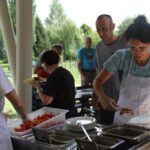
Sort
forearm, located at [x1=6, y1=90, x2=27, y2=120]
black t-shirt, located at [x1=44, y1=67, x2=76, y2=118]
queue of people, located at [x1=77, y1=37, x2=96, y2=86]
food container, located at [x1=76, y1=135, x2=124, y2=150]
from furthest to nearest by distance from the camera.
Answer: queue of people, located at [x1=77, y1=37, x2=96, y2=86] < black t-shirt, located at [x1=44, y1=67, x2=76, y2=118] < forearm, located at [x1=6, y1=90, x2=27, y2=120] < food container, located at [x1=76, y1=135, x2=124, y2=150]

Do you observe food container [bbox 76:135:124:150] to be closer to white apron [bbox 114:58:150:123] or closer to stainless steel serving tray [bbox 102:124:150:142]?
stainless steel serving tray [bbox 102:124:150:142]

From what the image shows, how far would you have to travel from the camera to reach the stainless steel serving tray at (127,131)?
148cm

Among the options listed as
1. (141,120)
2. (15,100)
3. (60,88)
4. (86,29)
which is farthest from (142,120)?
(86,29)

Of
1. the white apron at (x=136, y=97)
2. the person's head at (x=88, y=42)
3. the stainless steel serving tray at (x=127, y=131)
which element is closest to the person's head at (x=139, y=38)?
the white apron at (x=136, y=97)

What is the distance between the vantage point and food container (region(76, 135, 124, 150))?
1.29 m

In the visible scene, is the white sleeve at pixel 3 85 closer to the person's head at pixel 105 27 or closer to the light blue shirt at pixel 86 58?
the person's head at pixel 105 27

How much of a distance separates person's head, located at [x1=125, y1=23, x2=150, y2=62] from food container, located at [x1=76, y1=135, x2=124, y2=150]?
1.87 ft

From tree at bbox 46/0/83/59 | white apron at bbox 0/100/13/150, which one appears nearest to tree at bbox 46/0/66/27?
tree at bbox 46/0/83/59

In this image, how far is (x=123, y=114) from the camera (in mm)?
1858

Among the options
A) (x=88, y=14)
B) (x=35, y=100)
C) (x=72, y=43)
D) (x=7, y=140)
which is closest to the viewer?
(x=7, y=140)

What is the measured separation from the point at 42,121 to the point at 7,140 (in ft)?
0.76

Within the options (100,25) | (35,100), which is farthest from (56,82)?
(35,100)

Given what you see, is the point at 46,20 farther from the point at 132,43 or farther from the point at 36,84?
the point at 132,43

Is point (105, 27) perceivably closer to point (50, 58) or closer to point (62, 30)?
point (50, 58)
